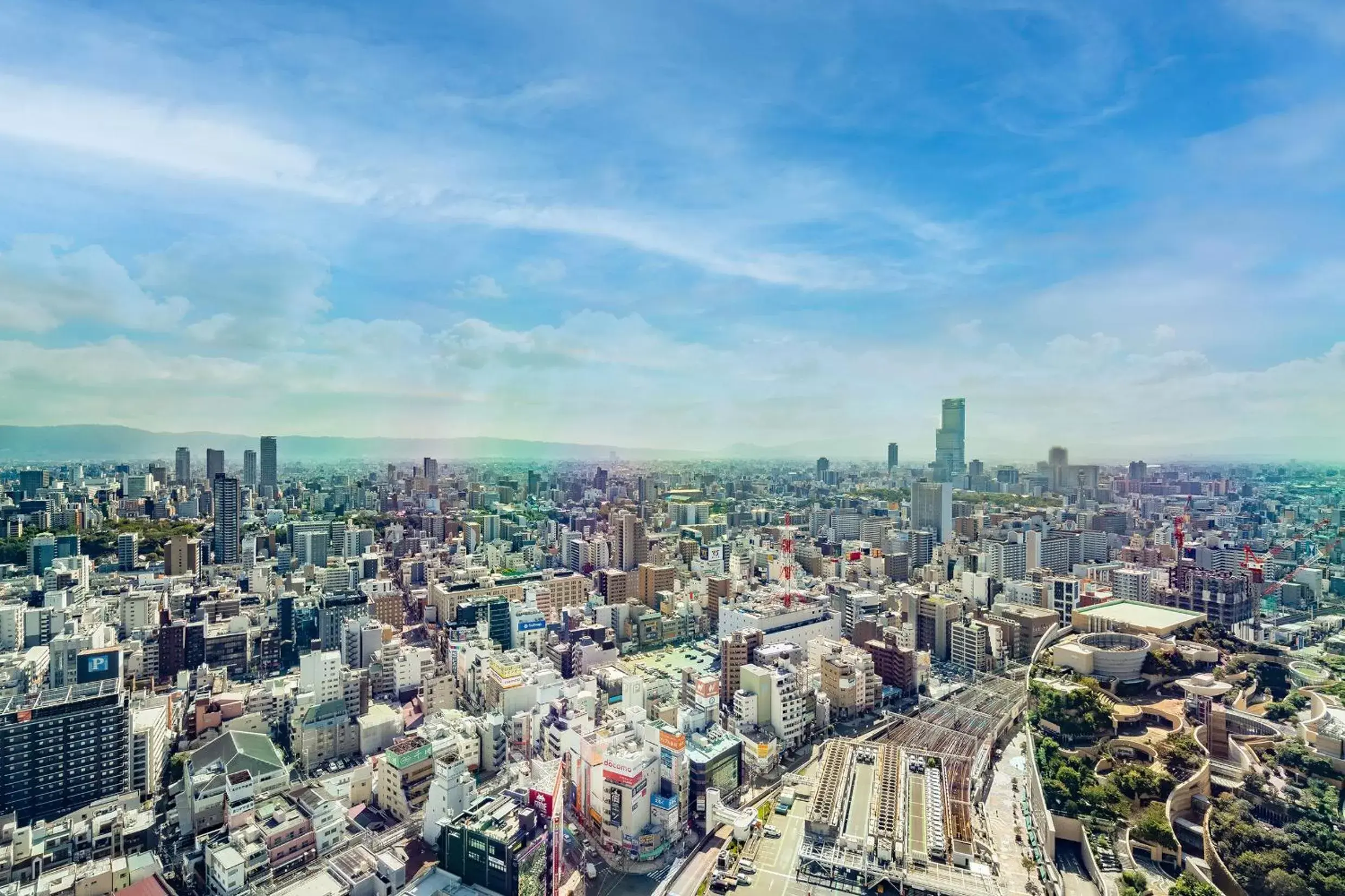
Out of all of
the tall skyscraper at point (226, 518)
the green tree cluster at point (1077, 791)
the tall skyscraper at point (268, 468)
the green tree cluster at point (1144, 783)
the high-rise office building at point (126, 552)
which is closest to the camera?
the green tree cluster at point (1077, 791)

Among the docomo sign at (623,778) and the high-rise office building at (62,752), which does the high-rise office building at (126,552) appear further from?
the docomo sign at (623,778)

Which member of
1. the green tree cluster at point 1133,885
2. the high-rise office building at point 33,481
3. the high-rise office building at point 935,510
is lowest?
the green tree cluster at point 1133,885

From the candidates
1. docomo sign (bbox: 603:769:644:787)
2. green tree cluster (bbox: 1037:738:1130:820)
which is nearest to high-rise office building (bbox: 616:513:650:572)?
docomo sign (bbox: 603:769:644:787)

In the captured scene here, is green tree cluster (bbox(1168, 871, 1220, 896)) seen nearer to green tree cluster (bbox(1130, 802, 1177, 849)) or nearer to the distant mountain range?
green tree cluster (bbox(1130, 802, 1177, 849))

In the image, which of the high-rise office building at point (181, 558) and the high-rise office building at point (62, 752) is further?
the high-rise office building at point (181, 558)

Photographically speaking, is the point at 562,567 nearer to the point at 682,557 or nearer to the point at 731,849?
the point at 682,557

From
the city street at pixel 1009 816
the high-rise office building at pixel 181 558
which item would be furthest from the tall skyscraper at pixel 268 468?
the city street at pixel 1009 816

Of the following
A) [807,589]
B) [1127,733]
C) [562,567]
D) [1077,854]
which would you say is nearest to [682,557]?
[562,567]
